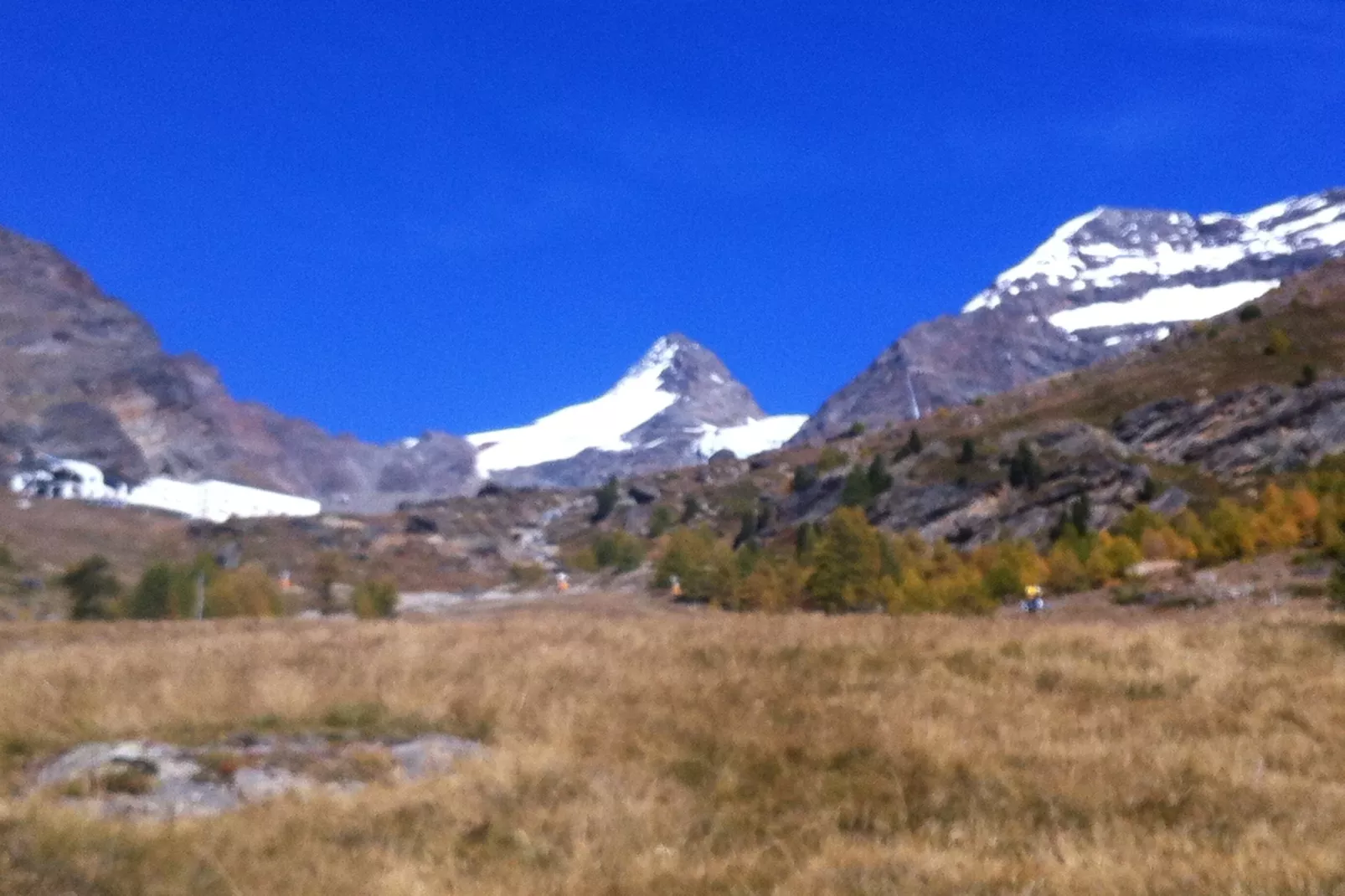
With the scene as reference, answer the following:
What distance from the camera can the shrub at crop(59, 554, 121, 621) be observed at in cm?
6341

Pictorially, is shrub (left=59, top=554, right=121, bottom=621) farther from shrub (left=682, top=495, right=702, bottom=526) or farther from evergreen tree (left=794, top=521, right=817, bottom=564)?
shrub (left=682, top=495, right=702, bottom=526)

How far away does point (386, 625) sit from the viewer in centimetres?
2005

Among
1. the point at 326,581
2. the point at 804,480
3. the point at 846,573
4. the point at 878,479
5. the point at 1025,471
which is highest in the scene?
the point at 804,480

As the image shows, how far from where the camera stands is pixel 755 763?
33.6ft

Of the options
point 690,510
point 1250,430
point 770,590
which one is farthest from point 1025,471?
point 690,510

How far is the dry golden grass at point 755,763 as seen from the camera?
24.2 feet

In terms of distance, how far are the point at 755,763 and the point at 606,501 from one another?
174 meters

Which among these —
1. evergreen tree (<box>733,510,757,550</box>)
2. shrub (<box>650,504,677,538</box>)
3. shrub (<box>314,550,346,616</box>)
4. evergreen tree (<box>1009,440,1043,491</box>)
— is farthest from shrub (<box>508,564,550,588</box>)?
evergreen tree (<box>1009,440,1043,491</box>)

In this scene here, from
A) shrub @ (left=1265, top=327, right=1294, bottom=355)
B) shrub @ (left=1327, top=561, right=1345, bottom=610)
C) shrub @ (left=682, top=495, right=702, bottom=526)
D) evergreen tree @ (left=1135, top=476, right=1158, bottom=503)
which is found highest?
shrub @ (left=1265, top=327, right=1294, bottom=355)

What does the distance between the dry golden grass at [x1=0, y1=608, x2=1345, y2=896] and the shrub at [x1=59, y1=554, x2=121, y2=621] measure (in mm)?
52039

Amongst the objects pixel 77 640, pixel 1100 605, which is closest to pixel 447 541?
pixel 1100 605

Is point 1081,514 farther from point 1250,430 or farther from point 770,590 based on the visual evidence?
point 1250,430

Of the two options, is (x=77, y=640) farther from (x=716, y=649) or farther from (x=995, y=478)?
(x=995, y=478)

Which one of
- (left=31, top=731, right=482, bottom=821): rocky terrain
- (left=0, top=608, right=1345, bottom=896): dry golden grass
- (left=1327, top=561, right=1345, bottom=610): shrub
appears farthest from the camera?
(left=1327, top=561, right=1345, bottom=610): shrub
